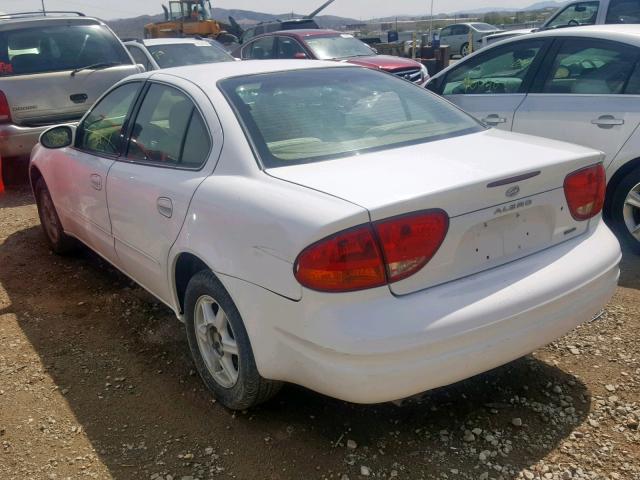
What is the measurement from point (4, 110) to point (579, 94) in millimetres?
5850

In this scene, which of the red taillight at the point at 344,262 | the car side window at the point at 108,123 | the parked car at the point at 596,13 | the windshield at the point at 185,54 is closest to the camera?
the red taillight at the point at 344,262

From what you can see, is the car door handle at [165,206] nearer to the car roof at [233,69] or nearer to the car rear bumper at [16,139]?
the car roof at [233,69]

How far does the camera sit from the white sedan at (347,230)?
7.50 ft

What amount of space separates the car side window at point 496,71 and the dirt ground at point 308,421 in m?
2.24

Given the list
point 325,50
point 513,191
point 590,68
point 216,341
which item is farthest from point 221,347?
point 325,50

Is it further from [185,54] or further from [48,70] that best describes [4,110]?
[185,54]

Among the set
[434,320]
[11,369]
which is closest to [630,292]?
[434,320]

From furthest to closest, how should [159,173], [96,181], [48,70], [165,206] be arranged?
[48,70], [96,181], [159,173], [165,206]

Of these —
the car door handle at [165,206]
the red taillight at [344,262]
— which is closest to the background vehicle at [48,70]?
the car door handle at [165,206]

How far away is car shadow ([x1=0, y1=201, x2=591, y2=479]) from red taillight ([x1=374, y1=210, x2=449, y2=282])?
0.85m

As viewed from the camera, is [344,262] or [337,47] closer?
[344,262]

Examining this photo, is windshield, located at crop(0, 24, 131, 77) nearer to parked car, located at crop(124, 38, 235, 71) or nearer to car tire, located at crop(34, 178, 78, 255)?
parked car, located at crop(124, 38, 235, 71)

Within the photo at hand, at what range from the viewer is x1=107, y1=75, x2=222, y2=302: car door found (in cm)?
302

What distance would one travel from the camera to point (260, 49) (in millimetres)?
13398
